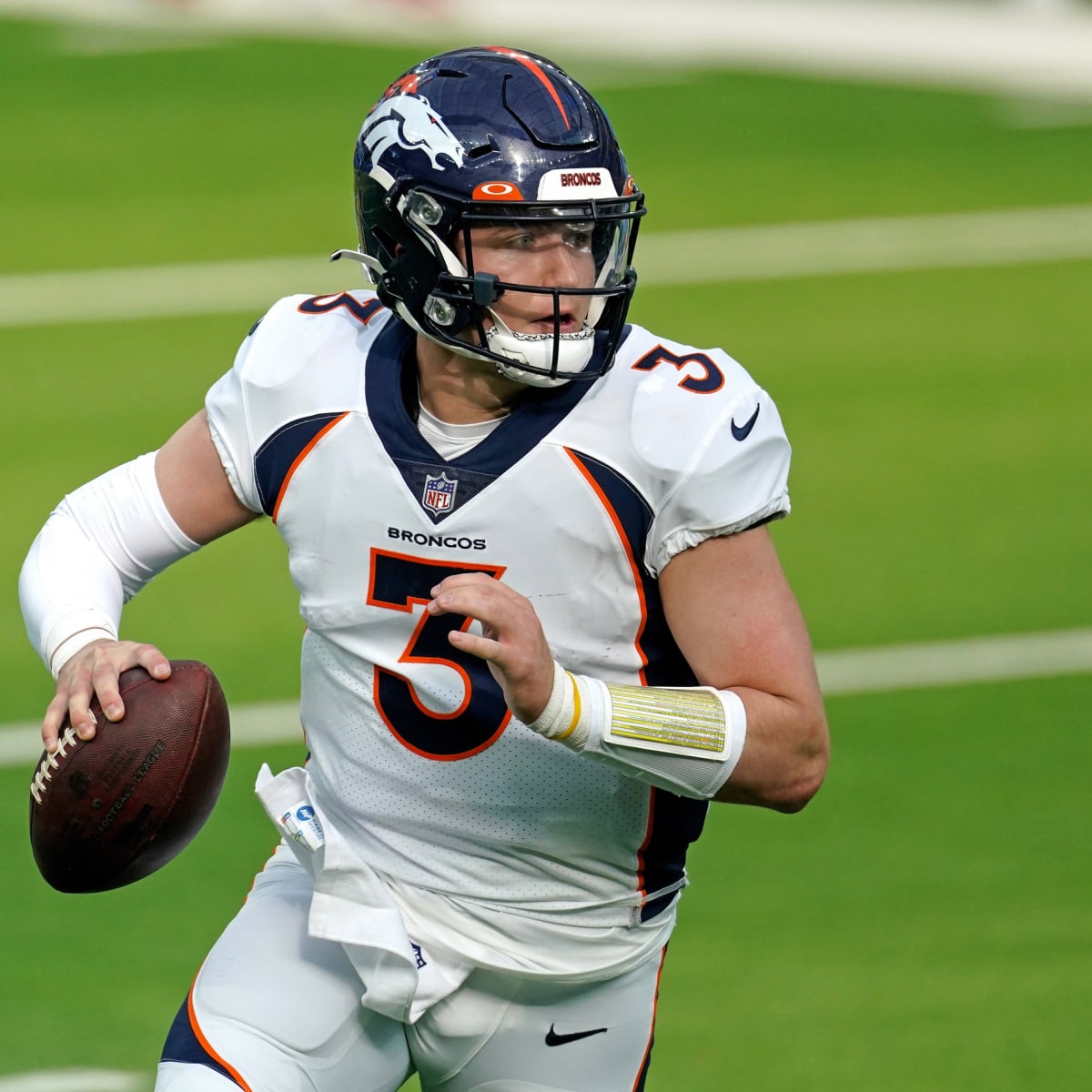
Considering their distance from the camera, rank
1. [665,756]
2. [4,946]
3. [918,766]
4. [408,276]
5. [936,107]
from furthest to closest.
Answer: [936,107] < [918,766] < [4,946] < [408,276] < [665,756]

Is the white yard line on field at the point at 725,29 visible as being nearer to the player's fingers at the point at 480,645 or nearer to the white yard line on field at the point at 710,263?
the white yard line on field at the point at 710,263

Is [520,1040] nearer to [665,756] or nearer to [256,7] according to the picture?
[665,756]

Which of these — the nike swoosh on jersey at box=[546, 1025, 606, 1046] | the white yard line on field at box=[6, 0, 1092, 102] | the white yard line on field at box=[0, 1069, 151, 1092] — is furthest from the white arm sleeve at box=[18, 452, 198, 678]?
the white yard line on field at box=[6, 0, 1092, 102]

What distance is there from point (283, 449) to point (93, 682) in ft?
1.56

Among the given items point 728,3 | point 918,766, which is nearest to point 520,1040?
point 918,766

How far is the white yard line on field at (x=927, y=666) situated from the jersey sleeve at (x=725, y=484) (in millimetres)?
3173

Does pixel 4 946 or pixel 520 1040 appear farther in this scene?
pixel 4 946

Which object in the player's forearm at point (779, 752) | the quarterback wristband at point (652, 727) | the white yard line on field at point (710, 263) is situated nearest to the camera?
the quarterback wristband at point (652, 727)

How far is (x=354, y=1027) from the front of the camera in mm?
3271

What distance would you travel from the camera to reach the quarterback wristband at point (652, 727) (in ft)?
9.60

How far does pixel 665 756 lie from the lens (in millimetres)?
2988

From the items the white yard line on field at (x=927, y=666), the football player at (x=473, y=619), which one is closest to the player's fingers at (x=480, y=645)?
the football player at (x=473, y=619)

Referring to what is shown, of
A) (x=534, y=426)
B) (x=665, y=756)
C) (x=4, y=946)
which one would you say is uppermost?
(x=534, y=426)

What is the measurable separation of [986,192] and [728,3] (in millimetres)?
4790
